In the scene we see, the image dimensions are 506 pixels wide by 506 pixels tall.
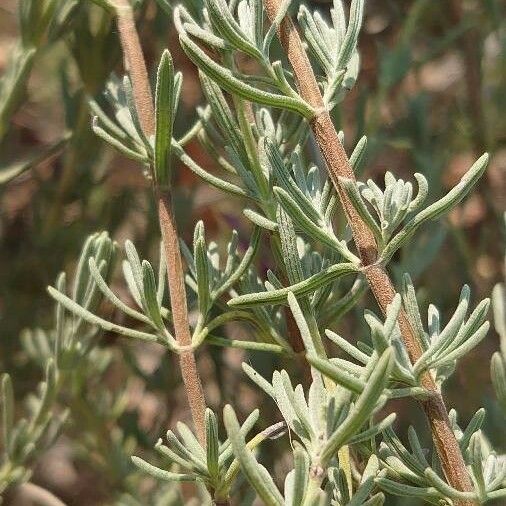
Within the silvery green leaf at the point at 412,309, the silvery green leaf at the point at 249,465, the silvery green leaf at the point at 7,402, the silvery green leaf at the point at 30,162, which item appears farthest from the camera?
the silvery green leaf at the point at 30,162

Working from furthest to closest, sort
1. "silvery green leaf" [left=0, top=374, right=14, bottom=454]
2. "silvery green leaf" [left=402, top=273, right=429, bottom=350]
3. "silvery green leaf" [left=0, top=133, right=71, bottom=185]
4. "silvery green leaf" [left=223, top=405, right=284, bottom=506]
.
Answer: "silvery green leaf" [left=0, top=133, right=71, bottom=185] → "silvery green leaf" [left=0, top=374, right=14, bottom=454] → "silvery green leaf" [left=402, top=273, right=429, bottom=350] → "silvery green leaf" [left=223, top=405, right=284, bottom=506]

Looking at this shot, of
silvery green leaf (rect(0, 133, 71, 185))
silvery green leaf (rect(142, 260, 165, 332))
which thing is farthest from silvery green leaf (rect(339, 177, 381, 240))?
silvery green leaf (rect(0, 133, 71, 185))

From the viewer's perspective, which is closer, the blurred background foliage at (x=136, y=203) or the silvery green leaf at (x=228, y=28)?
the silvery green leaf at (x=228, y=28)

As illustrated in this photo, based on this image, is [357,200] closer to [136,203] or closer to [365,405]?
[365,405]

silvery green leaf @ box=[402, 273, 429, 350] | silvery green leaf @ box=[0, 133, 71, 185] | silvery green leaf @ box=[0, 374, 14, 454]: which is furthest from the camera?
silvery green leaf @ box=[0, 133, 71, 185]

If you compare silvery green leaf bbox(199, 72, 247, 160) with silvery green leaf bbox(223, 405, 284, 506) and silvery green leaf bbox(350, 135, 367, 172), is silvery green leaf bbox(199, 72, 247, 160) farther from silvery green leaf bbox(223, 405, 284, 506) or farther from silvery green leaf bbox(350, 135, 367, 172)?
silvery green leaf bbox(223, 405, 284, 506)

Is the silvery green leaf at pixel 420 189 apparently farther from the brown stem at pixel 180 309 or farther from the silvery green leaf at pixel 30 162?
the silvery green leaf at pixel 30 162

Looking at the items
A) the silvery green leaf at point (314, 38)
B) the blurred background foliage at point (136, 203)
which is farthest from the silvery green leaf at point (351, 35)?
the blurred background foliage at point (136, 203)

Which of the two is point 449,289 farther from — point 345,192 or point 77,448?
point 345,192
